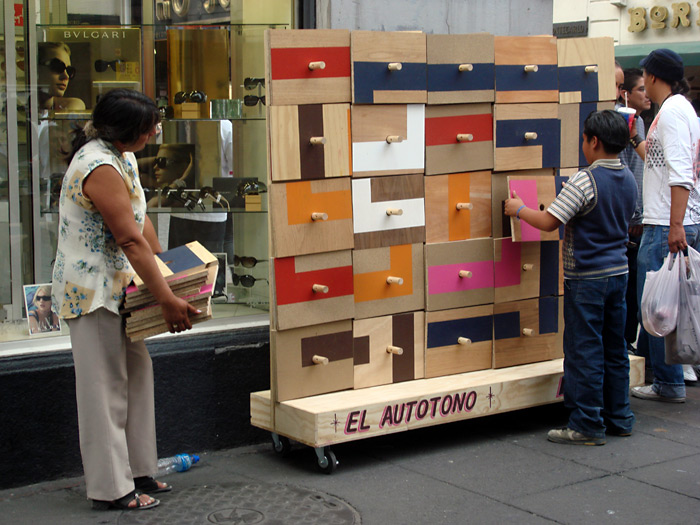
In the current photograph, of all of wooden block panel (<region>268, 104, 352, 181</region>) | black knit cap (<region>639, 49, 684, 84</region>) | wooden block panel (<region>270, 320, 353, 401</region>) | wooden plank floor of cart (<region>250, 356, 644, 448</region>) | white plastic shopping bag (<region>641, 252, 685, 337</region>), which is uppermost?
black knit cap (<region>639, 49, 684, 84</region>)

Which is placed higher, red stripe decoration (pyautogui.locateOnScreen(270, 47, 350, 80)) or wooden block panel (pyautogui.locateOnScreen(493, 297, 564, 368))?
red stripe decoration (pyautogui.locateOnScreen(270, 47, 350, 80))

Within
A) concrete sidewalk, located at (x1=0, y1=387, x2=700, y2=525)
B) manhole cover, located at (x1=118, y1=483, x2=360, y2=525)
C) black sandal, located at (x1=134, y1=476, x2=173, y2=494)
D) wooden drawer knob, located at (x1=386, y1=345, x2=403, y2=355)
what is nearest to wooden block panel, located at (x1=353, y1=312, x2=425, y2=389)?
wooden drawer knob, located at (x1=386, y1=345, x2=403, y2=355)

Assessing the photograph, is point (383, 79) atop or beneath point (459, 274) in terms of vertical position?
atop

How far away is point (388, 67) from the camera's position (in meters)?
4.69

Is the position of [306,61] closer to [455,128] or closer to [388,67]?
[388,67]

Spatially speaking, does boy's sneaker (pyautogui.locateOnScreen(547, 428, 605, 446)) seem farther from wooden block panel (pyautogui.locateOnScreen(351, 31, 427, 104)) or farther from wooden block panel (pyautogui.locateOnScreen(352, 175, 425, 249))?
wooden block panel (pyautogui.locateOnScreen(351, 31, 427, 104))

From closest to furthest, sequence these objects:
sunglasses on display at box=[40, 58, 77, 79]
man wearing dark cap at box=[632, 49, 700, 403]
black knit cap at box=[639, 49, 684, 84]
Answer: sunglasses on display at box=[40, 58, 77, 79] < man wearing dark cap at box=[632, 49, 700, 403] < black knit cap at box=[639, 49, 684, 84]

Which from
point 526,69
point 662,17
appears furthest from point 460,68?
point 662,17

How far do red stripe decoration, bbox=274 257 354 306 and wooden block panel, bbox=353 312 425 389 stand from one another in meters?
0.23

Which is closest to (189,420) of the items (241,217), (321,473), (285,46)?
(321,473)

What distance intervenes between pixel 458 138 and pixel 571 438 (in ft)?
5.83

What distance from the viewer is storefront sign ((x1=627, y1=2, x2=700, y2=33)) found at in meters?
15.5

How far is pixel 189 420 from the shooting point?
4.91 meters

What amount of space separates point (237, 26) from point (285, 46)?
3.75 feet
